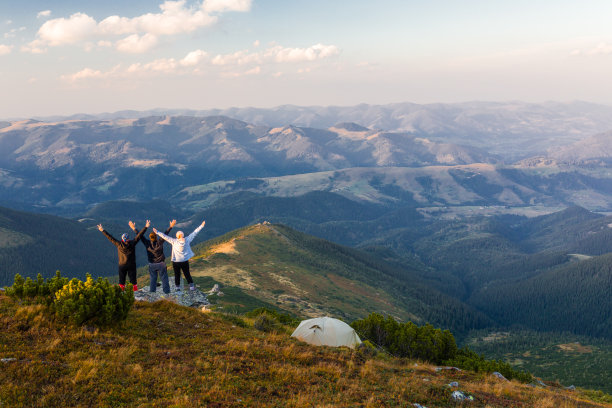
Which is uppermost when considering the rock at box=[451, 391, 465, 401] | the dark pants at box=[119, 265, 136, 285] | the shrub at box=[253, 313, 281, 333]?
the dark pants at box=[119, 265, 136, 285]

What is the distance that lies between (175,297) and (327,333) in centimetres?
1613

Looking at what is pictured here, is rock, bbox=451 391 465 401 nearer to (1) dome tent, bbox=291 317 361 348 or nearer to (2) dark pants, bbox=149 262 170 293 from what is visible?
(1) dome tent, bbox=291 317 361 348

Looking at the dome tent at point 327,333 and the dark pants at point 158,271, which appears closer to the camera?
the dark pants at point 158,271

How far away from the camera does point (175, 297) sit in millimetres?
36312

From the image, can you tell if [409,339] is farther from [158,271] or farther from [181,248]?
[158,271]

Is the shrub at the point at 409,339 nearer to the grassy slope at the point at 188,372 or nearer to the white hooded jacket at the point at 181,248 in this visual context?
the grassy slope at the point at 188,372

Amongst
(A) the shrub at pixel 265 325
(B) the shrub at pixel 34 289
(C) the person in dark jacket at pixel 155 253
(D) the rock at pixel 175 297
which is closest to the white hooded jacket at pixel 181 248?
(C) the person in dark jacket at pixel 155 253

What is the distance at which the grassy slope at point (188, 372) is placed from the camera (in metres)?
15.4

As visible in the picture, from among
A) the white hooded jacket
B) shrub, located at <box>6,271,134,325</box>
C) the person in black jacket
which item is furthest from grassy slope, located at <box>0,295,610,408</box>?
the white hooded jacket

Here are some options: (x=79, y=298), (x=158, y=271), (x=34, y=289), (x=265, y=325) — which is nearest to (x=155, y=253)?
(x=158, y=271)

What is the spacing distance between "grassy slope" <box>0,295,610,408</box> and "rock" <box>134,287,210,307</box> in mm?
7914

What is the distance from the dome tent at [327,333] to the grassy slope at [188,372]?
730 cm

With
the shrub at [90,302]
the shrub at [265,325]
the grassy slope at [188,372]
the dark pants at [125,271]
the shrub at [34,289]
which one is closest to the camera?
the grassy slope at [188,372]

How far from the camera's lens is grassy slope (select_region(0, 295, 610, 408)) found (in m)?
15.4
